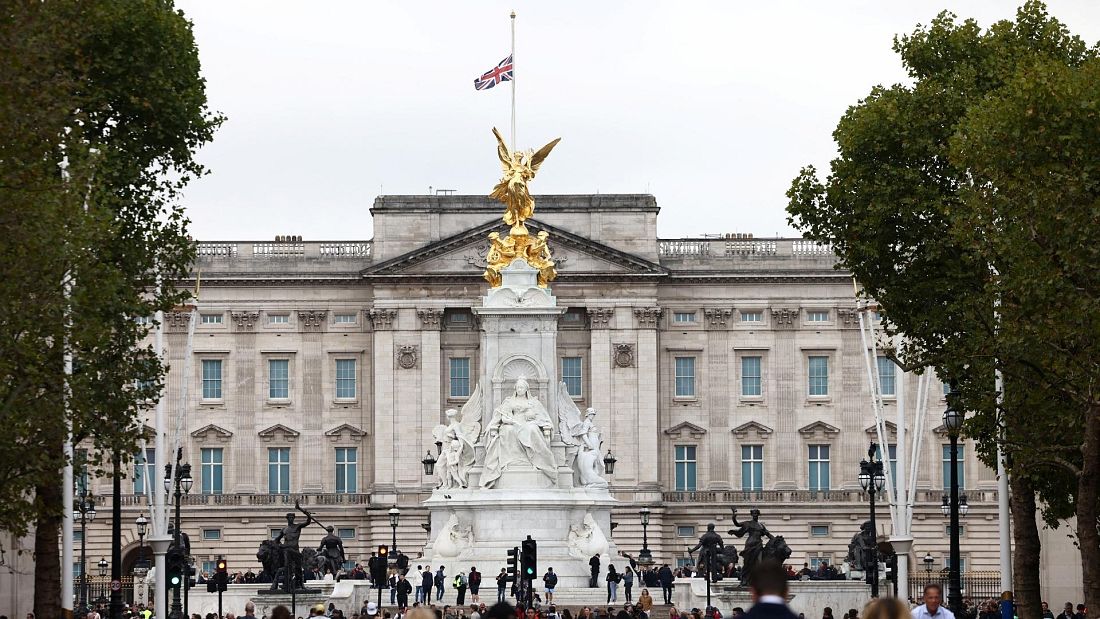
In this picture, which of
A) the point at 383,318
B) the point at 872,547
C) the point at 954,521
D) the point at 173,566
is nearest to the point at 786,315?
the point at 383,318

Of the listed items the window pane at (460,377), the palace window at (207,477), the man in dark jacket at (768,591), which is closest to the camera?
the man in dark jacket at (768,591)

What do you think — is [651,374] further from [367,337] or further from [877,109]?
[877,109]

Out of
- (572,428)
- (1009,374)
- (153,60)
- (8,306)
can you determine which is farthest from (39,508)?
(572,428)

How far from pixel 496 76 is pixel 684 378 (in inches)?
1330

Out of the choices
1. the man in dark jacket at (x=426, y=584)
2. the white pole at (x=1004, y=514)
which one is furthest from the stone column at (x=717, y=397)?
the white pole at (x=1004, y=514)

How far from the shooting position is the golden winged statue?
6769 cm

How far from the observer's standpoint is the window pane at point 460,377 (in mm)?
105500

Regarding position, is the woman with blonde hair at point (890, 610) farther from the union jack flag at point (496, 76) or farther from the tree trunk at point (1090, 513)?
the union jack flag at point (496, 76)

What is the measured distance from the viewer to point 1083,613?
151 ft

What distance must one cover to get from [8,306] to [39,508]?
600cm

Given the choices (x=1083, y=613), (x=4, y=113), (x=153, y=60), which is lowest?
(x=1083, y=613)

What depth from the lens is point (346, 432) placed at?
106 m

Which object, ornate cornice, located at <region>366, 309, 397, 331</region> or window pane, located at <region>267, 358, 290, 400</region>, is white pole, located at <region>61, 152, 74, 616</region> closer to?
ornate cornice, located at <region>366, 309, 397, 331</region>

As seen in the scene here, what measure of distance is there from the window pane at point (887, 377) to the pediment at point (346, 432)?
23.9m
